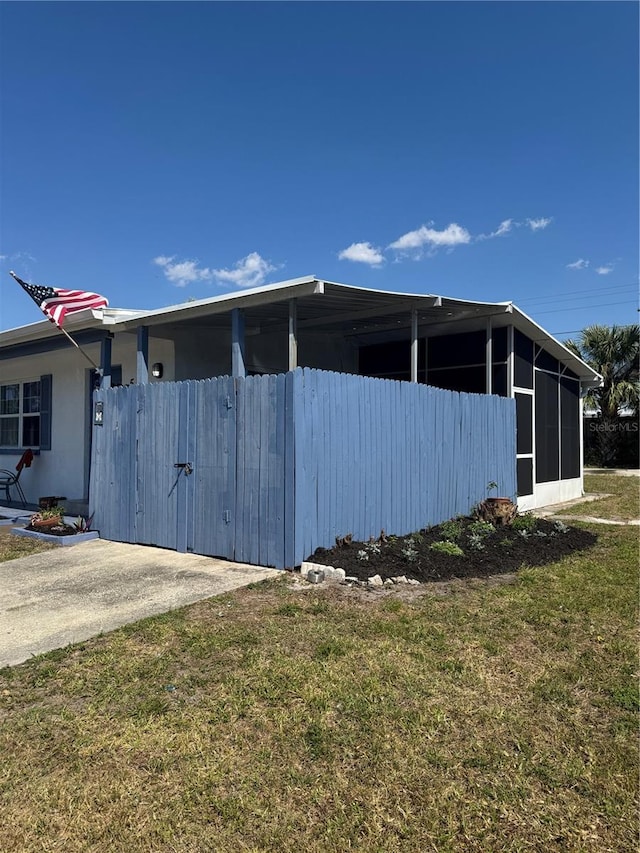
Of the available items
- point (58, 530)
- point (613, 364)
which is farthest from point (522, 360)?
point (613, 364)

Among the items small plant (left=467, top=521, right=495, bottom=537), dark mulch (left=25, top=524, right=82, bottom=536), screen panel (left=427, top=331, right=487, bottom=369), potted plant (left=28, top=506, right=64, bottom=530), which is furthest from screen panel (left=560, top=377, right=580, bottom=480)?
potted plant (left=28, top=506, right=64, bottom=530)

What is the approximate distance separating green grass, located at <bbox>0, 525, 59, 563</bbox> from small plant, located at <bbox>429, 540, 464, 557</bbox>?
4.88m

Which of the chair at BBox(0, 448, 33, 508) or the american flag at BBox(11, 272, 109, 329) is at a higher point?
the american flag at BBox(11, 272, 109, 329)

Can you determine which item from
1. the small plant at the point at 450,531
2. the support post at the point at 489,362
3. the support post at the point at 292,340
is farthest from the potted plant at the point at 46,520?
the support post at the point at 489,362

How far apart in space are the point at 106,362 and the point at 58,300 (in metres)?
1.09

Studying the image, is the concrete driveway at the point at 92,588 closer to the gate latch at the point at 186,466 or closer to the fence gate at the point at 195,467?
the fence gate at the point at 195,467

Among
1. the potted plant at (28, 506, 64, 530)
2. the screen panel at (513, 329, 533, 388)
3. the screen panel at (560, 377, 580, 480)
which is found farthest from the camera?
the screen panel at (560, 377, 580, 480)

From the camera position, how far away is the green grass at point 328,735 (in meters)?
2.05

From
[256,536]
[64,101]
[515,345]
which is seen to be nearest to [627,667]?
[256,536]

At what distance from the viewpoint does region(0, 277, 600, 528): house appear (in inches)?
311

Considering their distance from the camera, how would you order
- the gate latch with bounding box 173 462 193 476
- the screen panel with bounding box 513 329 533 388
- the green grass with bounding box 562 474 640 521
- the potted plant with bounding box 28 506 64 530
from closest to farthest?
1. the gate latch with bounding box 173 462 193 476
2. the potted plant with bounding box 28 506 64 530
3. the screen panel with bounding box 513 329 533 388
4. the green grass with bounding box 562 474 640 521

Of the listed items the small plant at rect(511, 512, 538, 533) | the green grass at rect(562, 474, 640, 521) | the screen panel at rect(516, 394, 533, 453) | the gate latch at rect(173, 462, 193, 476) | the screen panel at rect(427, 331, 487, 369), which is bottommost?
the green grass at rect(562, 474, 640, 521)

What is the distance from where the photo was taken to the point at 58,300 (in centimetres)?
787

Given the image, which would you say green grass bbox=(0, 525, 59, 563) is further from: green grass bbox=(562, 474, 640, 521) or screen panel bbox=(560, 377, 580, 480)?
screen panel bbox=(560, 377, 580, 480)
